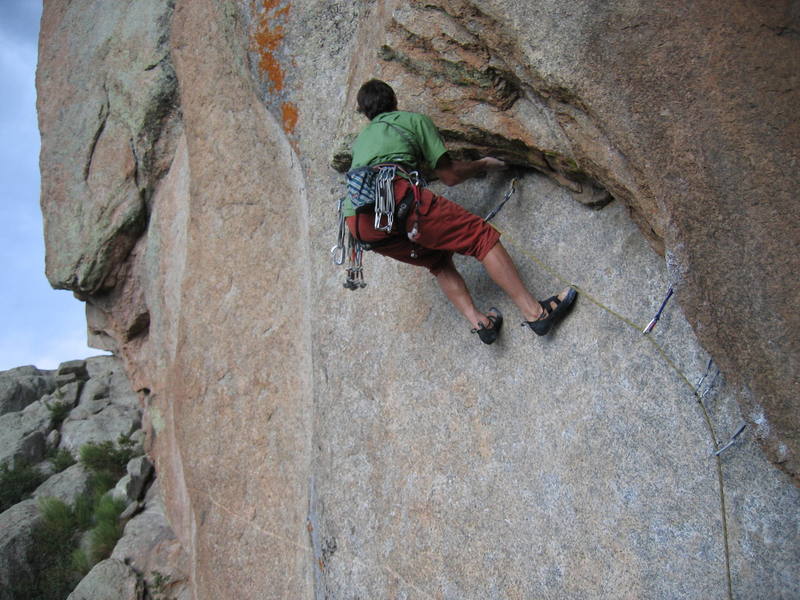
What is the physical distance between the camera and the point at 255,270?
6.04 meters

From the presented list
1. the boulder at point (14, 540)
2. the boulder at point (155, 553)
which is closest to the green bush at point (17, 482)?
the boulder at point (14, 540)

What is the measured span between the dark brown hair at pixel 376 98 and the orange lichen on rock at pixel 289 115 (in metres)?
1.65

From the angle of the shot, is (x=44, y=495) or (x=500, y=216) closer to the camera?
(x=500, y=216)

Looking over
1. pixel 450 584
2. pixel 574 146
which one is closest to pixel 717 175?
pixel 574 146

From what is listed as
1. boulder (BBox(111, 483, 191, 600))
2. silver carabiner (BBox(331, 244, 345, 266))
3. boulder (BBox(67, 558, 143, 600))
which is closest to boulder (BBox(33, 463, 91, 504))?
boulder (BBox(111, 483, 191, 600))

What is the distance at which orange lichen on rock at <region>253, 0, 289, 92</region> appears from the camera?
5645 millimetres

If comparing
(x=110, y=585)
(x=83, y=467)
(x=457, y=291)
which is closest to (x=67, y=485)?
(x=83, y=467)

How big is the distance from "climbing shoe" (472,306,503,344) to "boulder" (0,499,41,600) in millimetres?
7446

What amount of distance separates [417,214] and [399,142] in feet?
1.36

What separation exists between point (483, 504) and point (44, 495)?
806 cm

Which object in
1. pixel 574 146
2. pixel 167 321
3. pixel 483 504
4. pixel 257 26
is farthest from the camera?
pixel 167 321

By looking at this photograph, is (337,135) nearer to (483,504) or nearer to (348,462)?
(348,462)

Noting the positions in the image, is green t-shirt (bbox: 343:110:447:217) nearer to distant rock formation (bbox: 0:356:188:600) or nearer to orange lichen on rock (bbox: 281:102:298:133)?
orange lichen on rock (bbox: 281:102:298:133)

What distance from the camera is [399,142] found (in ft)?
12.9
